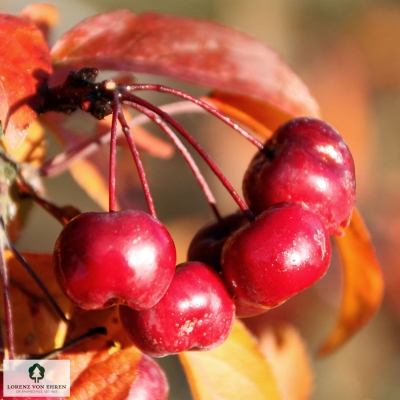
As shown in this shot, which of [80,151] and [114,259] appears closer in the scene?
[114,259]

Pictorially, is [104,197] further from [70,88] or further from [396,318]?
[396,318]

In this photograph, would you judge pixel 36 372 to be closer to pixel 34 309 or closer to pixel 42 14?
pixel 34 309

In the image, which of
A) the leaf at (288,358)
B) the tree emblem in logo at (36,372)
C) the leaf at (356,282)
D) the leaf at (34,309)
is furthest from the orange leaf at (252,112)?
the leaf at (288,358)

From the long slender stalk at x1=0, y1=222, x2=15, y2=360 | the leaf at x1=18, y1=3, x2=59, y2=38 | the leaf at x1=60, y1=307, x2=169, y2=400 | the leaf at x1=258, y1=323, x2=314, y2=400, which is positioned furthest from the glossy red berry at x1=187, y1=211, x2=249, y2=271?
the leaf at x1=258, y1=323, x2=314, y2=400

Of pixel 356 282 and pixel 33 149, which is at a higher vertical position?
pixel 33 149

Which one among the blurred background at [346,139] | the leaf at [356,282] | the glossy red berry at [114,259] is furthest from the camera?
the blurred background at [346,139]

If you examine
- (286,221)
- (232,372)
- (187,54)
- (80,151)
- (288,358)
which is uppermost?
(187,54)

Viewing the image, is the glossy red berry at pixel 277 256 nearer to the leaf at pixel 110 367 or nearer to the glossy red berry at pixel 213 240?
the glossy red berry at pixel 213 240

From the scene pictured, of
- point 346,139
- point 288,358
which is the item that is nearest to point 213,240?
point 288,358
